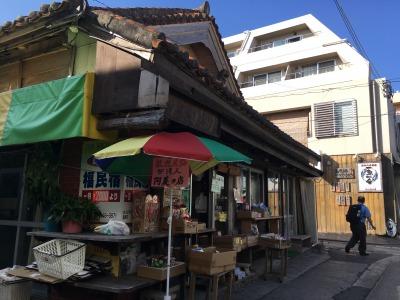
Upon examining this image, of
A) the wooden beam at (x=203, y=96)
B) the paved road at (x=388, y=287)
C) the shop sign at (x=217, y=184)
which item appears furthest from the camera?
the shop sign at (x=217, y=184)

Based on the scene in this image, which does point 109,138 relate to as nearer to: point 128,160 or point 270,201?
point 128,160

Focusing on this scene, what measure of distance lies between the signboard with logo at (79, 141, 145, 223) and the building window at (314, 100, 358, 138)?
58.6 ft

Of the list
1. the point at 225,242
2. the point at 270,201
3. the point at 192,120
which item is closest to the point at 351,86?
the point at 270,201

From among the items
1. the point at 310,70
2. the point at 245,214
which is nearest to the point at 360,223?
the point at 245,214

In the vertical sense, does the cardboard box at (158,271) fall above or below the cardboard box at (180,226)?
below

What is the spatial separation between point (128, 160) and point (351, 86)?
1898 cm

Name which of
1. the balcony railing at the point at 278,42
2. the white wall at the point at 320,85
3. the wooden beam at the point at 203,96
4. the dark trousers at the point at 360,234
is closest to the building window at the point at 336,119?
the white wall at the point at 320,85

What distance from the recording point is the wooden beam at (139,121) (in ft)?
15.8

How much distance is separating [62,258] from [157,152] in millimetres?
1887

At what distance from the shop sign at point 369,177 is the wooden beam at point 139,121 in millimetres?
17068

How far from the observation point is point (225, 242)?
7.42 m

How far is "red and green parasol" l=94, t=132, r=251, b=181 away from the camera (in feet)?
14.9

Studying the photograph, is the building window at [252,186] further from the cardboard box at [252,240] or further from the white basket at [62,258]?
the white basket at [62,258]

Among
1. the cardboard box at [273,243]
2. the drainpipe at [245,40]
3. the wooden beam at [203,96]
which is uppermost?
the drainpipe at [245,40]
